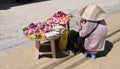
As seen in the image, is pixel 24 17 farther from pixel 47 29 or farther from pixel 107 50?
pixel 107 50

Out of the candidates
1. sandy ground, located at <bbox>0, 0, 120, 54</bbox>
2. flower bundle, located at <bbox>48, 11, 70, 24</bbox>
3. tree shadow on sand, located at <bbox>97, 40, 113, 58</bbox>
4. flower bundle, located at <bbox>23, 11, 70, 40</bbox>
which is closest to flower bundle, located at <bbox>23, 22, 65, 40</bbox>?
flower bundle, located at <bbox>23, 11, 70, 40</bbox>

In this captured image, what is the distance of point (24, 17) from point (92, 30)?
3526mm

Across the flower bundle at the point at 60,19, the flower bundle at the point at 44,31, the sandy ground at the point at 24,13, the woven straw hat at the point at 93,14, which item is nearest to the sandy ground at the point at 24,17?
the sandy ground at the point at 24,13

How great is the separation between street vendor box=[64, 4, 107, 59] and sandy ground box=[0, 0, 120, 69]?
1.16m

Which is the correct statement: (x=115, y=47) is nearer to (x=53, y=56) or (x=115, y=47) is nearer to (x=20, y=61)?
(x=53, y=56)

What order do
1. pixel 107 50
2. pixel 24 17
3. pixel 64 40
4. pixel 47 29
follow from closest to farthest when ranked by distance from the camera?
pixel 47 29
pixel 64 40
pixel 107 50
pixel 24 17

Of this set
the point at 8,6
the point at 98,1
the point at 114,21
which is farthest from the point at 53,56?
the point at 98,1

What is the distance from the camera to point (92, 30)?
225 inches

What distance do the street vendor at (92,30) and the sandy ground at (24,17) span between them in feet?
3.80

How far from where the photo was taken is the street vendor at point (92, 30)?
5645mm

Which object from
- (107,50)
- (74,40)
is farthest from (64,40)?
(107,50)

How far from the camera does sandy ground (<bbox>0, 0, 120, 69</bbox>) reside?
6.34m

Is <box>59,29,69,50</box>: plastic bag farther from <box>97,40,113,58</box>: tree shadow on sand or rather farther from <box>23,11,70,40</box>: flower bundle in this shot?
<box>97,40,113,58</box>: tree shadow on sand

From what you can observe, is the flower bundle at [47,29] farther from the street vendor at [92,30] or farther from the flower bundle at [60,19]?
the street vendor at [92,30]
